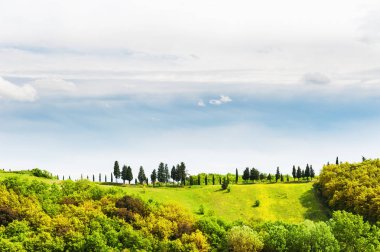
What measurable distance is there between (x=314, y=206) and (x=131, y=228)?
7245 cm

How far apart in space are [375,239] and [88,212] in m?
73.7

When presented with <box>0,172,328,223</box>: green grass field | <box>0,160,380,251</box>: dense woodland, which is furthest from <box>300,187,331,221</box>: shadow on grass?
<box>0,160,380,251</box>: dense woodland

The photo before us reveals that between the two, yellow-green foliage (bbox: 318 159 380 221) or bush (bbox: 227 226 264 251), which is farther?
yellow-green foliage (bbox: 318 159 380 221)

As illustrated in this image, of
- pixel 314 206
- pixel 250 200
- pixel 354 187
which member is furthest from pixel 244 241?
pixel 354 187

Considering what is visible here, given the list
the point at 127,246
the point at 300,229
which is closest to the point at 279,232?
the point at 300,229

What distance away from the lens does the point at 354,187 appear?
155 metres

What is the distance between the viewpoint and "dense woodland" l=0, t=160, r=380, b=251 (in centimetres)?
10656

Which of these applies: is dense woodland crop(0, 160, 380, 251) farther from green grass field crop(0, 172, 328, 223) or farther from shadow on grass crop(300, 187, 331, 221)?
shadow on grass crop(300, 187, 331, 221)

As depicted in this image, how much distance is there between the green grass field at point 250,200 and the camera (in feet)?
493

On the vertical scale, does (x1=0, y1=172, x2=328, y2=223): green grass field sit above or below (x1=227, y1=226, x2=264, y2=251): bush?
above

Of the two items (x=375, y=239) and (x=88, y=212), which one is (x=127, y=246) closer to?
(x=88, y=212)

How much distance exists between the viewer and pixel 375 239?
11350 cm

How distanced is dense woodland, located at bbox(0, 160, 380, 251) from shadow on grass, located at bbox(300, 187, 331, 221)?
30.2 meters

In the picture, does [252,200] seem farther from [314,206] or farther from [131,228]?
[131,228]
